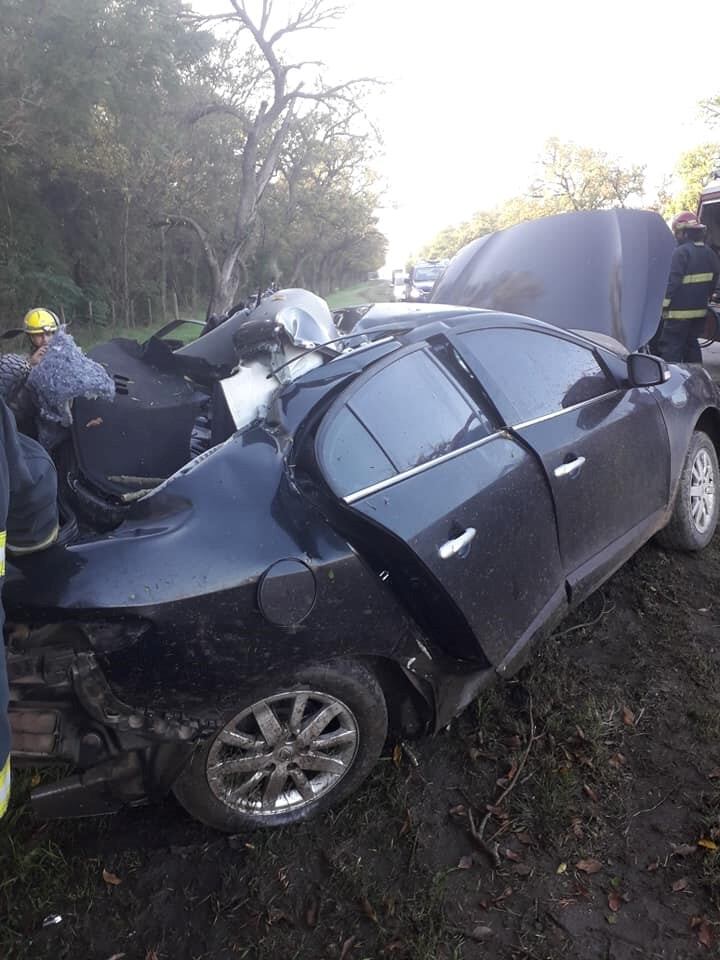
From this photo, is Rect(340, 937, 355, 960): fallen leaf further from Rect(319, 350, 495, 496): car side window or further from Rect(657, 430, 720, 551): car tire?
Rect(657, 430, 720, 551): car tire

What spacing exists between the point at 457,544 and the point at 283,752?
879 millimetres

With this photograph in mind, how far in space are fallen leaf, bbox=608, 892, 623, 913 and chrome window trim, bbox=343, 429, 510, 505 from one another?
1424 millimetres

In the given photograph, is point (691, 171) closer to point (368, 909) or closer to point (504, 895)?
point (504, 895)

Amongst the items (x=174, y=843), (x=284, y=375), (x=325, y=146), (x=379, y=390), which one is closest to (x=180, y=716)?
(x=174, y=843)

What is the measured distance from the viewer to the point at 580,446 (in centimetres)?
293

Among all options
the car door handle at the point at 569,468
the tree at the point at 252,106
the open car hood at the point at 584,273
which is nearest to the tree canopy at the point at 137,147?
the tree at the point at 252,106

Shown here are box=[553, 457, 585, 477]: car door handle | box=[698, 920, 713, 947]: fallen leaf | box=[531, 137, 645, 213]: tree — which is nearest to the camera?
box=[698, 920, 713, 947]: fallen leaf

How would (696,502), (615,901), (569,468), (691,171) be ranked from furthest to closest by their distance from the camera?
(691,171), (696,502), (569,468), (615,901)

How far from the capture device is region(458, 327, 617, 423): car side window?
281cm

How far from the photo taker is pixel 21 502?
72.4 inches

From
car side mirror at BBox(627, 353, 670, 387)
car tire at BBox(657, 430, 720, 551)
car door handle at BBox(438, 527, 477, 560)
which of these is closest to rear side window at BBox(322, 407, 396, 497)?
car door handle at BBox(438, 527, 477, 560)

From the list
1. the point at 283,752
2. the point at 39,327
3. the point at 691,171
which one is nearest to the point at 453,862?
the point at 283,752

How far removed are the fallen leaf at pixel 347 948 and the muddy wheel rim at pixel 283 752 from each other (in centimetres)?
44

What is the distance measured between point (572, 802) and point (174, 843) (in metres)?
1.38
